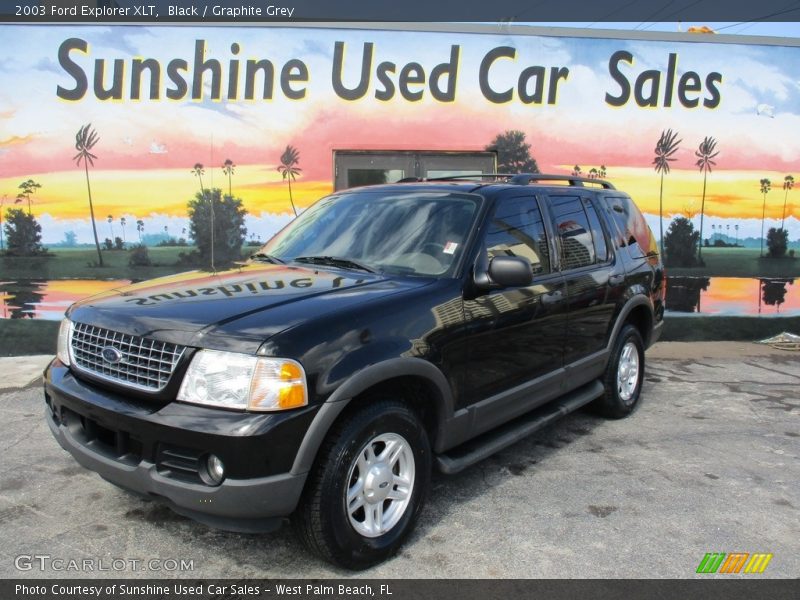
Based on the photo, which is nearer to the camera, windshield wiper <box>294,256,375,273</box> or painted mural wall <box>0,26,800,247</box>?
windshield wiper <box>294,256,375,273</box>

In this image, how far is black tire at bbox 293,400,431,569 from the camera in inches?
109

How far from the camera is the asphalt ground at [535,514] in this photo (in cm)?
311

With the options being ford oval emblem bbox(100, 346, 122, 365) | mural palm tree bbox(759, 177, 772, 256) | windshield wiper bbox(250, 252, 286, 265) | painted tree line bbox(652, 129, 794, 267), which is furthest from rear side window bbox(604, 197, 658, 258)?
mural palm tree bbox(759, 177, 772, 256)

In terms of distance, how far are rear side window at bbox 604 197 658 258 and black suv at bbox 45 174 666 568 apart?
1005 mm

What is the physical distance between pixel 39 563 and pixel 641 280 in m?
4.82

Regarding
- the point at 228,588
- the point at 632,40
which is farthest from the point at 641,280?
the point at 632,40

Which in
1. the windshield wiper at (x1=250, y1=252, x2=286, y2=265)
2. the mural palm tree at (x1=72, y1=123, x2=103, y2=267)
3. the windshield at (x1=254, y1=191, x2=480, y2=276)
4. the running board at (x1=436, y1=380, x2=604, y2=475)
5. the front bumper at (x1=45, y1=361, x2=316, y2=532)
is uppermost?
the mural palm tree at (x1=72, y1=123, x2=103, y2=267)

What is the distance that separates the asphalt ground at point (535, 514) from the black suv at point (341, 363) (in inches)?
14.1

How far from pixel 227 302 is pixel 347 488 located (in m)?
1.03

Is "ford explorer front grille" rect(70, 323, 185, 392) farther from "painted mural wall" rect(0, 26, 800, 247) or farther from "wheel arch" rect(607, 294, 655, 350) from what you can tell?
"painted mural wall" rect(0, 26, 800, 247)

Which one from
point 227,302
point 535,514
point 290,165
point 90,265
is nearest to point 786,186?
point 290,165

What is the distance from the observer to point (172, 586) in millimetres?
2898

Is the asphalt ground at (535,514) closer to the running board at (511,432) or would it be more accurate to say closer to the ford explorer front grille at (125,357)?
the running board at (511,432)

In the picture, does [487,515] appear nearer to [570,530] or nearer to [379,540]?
[570,530]
